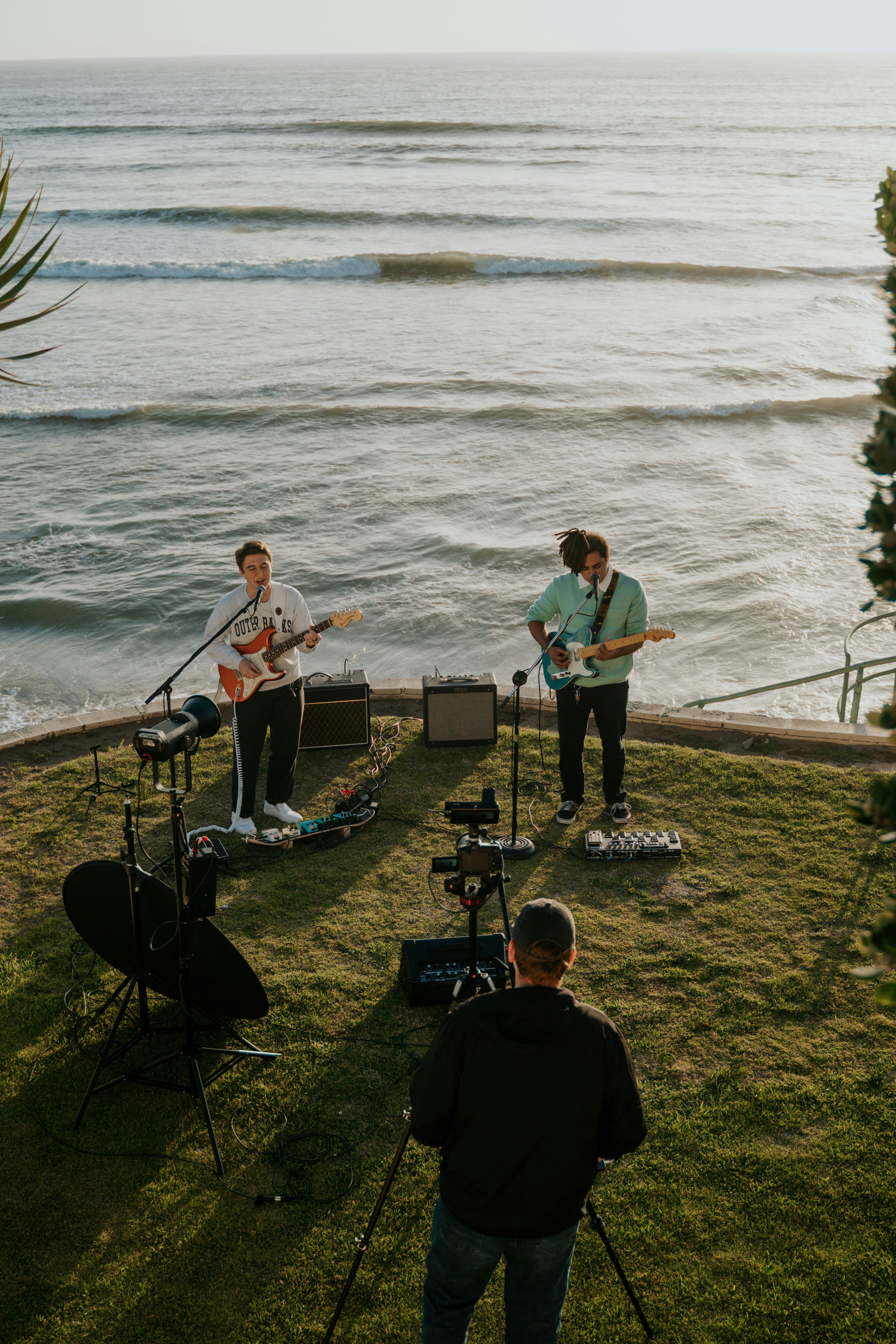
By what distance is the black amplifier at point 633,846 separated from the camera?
6.52m

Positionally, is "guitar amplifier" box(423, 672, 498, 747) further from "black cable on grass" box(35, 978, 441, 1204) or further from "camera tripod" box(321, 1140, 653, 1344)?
"camera tripod" box(321, 1140, 653, 1344)

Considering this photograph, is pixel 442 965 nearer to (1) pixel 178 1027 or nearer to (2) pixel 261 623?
(1) pixel 178 1027

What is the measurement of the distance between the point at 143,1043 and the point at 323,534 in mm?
10382

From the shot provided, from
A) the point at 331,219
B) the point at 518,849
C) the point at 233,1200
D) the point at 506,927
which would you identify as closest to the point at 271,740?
the point at 518,849

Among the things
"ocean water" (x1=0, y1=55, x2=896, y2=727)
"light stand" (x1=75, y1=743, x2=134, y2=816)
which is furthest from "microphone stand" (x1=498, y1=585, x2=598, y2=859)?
"ocean water" (x1=0, y1=55, x2=896, y2=727)

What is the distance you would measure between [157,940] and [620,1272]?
8.08ft

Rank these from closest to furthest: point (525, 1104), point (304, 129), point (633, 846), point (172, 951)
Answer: point (525, 1104) → point (172, 951) → point (633, 846) → point (304, 129)

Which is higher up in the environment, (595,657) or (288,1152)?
(595,657)

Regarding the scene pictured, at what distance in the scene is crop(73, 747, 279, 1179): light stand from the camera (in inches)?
174

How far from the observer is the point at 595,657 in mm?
Result: 6719

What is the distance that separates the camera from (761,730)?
8.22 metres

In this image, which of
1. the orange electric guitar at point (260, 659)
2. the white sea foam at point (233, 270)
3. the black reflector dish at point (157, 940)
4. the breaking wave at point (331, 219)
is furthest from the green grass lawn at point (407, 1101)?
the breaking wave at point (331, 219)

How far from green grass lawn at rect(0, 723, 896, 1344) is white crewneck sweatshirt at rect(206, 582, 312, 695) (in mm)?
1193

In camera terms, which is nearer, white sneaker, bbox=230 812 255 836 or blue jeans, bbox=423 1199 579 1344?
blue jeans, bbox=423 1199 579 1344
